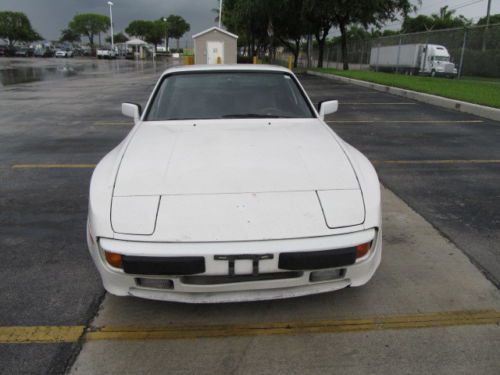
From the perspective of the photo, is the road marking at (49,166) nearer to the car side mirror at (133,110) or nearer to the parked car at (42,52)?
the car side mirror at (133,110)

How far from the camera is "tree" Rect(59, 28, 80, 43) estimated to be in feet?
357

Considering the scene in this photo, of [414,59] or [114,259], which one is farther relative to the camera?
[414,59]

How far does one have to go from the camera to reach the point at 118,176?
262 centimetres

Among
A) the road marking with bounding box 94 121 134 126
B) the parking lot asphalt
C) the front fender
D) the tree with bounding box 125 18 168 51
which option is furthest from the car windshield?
the tree with bounding box 125 18 168 51

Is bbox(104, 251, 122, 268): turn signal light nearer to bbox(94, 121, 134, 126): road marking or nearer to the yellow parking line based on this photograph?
the yellow parking line

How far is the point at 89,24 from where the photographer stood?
106 metres

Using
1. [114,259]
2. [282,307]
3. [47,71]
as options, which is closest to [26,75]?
[47,71]

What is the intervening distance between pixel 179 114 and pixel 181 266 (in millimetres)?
1915

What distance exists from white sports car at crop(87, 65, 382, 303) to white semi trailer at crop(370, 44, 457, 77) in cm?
2492

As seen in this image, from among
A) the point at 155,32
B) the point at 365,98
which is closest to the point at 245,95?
the point at 365,98

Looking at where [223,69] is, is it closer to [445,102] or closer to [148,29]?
[445,102]

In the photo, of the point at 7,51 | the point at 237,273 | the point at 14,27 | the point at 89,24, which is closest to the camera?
the point at 237,273

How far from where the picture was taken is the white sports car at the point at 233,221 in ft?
7.23

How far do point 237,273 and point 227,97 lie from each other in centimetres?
210
